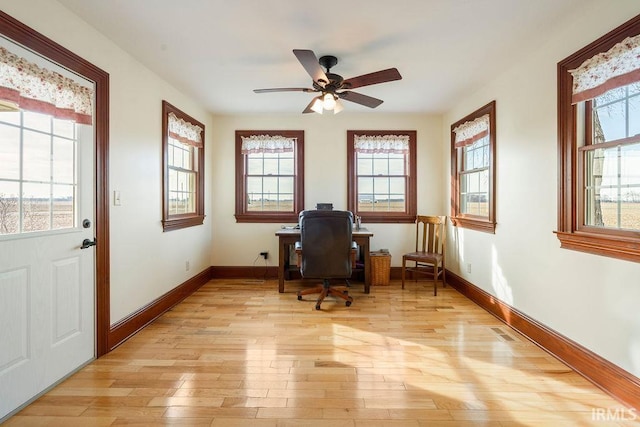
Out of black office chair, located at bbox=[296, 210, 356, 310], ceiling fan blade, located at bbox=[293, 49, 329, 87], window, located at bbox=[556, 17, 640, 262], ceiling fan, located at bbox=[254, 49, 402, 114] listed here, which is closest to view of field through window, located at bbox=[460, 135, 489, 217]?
window, located at bbox=[556, 17, 640, 262]

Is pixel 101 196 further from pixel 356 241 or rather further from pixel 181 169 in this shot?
pixel 356 241

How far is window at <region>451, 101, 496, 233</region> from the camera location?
3.28 metres

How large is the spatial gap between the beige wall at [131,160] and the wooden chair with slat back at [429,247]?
288cm

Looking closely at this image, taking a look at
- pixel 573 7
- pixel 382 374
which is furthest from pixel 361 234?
pixel 573 7

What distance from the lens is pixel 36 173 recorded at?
1.84 meters

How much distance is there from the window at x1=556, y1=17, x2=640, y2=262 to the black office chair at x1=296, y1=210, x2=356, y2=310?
182 cm

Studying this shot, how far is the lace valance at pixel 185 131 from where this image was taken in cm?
345

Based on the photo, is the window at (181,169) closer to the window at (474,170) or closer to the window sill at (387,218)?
the window sill at (387,218)

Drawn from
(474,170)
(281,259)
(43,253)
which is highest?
(474,170)

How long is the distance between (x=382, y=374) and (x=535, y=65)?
276 centimetres

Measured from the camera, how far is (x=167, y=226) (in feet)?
10.9

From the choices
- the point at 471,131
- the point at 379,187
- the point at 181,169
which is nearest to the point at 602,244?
the point at 471,131

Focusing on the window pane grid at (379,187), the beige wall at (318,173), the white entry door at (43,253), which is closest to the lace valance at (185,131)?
the beige wall at (318,173)

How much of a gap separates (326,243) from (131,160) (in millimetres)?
1991
